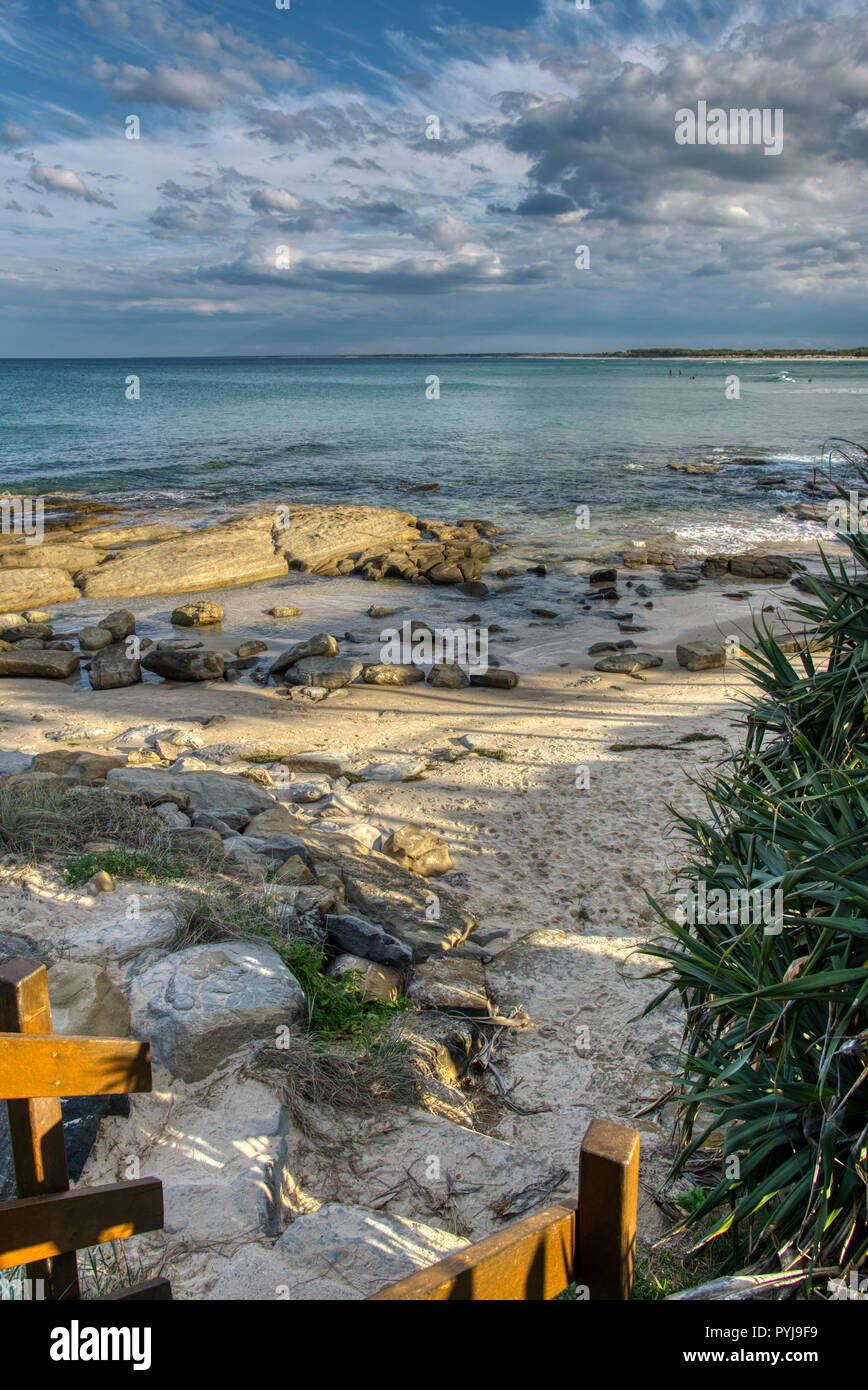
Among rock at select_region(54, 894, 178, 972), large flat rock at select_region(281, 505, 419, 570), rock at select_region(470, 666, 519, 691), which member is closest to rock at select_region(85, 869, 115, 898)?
rock at select_region(54, 894, 178, 972)

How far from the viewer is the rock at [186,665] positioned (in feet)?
43.5

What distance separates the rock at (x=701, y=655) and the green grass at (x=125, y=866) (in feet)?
30.6

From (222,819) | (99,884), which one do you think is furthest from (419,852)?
(99,884)

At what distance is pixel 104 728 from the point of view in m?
11.0

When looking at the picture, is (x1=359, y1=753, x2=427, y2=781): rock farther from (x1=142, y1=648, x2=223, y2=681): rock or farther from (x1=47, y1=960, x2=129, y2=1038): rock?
(x1=47, y1=960, x2=129, y2=1038): rock

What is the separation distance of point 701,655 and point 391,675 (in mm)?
4603

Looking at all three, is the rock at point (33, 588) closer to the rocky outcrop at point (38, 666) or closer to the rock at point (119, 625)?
the rock at point (119, 625)

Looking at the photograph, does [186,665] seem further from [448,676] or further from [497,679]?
[497,679]

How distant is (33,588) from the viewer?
17781 millimetres

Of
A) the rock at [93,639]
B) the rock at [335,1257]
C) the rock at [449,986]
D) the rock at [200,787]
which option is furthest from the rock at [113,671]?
the rock at [335,1257]
